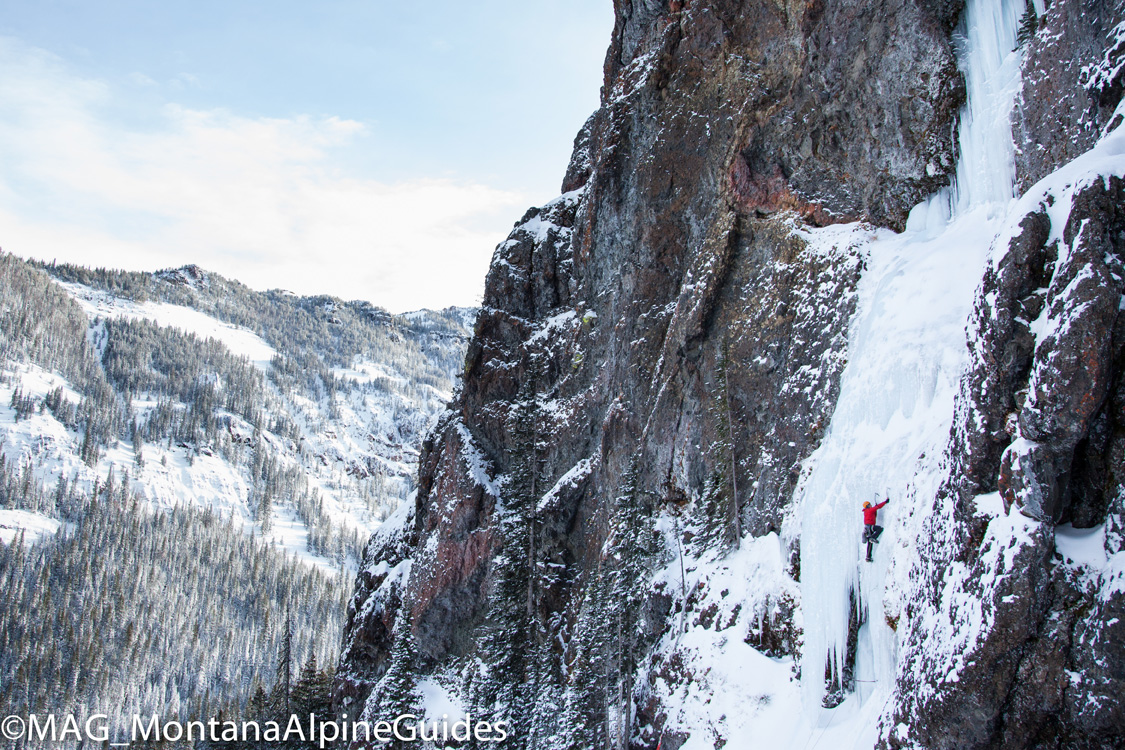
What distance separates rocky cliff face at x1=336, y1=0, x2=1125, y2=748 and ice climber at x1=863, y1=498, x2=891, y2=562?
156 cm

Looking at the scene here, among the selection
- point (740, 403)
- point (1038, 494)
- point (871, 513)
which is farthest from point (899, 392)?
point (740, 403)

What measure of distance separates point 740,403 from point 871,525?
33.7 feet

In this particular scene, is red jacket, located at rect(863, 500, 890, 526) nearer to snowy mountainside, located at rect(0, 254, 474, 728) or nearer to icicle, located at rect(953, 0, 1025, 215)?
icicle, located at rect(953, 0, 1025, 215)

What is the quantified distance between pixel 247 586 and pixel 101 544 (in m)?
30.5

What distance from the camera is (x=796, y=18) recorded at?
88.9 feet

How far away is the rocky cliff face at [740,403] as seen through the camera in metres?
11.0

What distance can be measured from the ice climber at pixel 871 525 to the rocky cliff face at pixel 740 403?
1.56 m

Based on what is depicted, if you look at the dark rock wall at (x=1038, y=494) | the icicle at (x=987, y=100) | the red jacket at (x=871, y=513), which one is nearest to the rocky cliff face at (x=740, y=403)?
the dark rock wall at (x=1038, y=494)

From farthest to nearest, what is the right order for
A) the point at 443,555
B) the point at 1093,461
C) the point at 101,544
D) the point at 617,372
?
the point at 101,544, the point at 443,555, the point at 617,372, the point at 1093,461

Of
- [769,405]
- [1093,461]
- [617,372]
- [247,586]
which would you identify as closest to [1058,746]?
[1093,461]

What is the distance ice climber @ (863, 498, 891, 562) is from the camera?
54.2 feet

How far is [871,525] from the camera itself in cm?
1656

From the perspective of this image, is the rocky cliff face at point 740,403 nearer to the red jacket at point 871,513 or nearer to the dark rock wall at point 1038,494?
the dark rock wall at point 1038,494

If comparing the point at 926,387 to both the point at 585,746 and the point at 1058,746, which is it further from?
the point at 585,746
